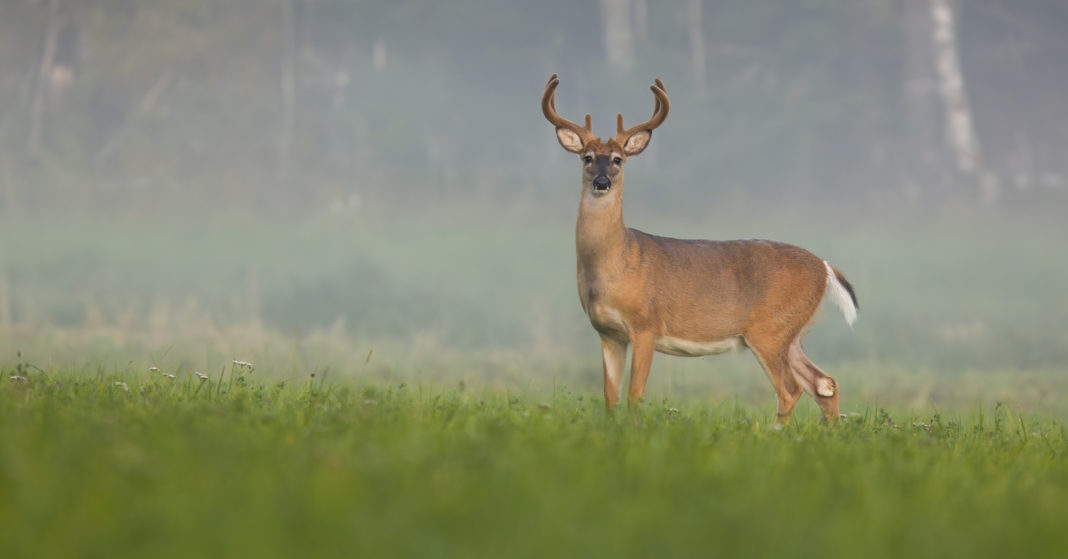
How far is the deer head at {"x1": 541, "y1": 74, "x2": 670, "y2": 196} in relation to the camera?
9.07 meters

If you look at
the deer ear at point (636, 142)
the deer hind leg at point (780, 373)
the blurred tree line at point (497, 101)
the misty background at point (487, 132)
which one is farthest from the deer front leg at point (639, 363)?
the blurred tree line at point (497, 101)

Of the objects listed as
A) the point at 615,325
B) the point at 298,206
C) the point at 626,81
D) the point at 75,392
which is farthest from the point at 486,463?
the point at 626,81

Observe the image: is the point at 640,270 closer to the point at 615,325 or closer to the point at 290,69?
the point at 615,325

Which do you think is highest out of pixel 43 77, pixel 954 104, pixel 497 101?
pixel 497 101

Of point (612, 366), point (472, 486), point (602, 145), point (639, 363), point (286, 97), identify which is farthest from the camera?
point (286, 97)

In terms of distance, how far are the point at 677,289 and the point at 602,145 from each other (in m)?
1.28

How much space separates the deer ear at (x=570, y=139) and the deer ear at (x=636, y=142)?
367 millimetres

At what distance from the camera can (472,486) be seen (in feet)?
14.3

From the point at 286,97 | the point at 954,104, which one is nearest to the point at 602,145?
the point at 954,104

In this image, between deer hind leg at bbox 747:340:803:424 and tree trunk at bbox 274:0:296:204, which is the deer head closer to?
deer hind leg at bbox 747:340:803:424

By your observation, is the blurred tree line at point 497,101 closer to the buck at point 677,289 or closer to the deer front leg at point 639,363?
the buck at point 677,289

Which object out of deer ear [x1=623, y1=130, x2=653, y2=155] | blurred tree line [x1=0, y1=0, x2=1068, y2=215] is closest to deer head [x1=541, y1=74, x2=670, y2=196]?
deer ear [x1=623, y1=130, x2=653, y2=155]

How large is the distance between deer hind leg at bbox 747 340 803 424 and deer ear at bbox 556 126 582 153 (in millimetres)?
2133

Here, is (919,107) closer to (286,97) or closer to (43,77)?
(286,97)
